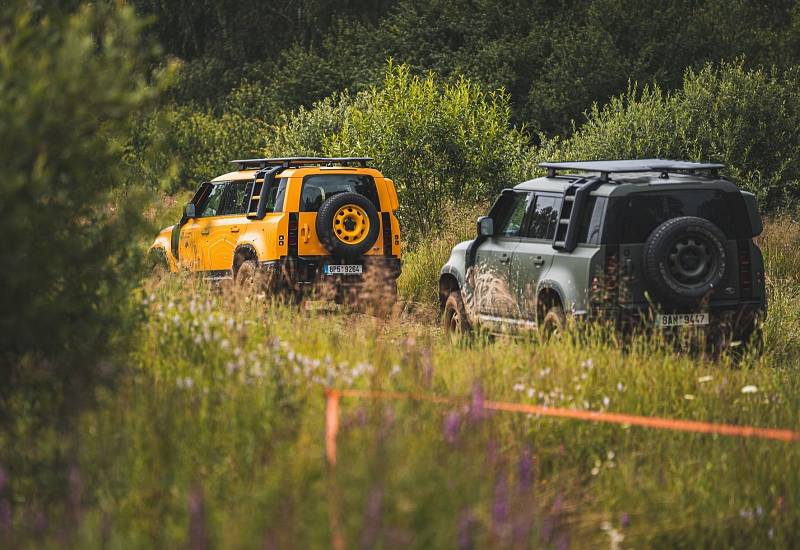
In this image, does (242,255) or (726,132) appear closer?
(242,255)

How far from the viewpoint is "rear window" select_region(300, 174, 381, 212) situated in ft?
51.9

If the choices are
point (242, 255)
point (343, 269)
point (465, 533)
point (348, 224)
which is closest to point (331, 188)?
point (348, 224)

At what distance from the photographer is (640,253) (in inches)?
421

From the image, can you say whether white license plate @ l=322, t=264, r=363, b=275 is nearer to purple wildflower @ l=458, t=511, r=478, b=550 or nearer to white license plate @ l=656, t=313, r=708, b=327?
white license plate @ l=656, t=313, r=708, b=327

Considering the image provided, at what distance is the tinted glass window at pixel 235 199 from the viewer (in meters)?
16.7

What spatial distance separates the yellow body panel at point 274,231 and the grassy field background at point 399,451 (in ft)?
19.1

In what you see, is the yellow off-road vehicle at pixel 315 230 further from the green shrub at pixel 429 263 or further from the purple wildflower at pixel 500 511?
the purple wildflower at pixel 500 511

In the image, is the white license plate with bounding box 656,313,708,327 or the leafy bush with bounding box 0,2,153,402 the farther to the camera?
the white license plate with bounding box 656,313,708,327

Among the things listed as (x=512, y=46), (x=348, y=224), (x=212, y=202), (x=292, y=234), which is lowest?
(x=292, y=234)

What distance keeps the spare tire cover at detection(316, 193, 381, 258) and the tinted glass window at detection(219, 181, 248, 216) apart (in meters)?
1.44

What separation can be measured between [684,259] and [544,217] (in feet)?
5.37

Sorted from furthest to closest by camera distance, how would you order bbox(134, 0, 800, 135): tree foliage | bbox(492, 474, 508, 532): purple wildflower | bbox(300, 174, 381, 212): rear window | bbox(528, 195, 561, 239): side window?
bbox(134, 0, 800, 135): tree foliage, bbox(300, 174, 381, 212): rear window, bbox(528, 195, 561, 239): side window, bbox(492, 474, 508, 532): purple wildflower

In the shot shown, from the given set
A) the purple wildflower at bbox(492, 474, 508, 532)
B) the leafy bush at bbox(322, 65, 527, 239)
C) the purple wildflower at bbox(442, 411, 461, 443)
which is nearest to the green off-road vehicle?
the purple wildflower at bbox(442, 411, 461, 443)

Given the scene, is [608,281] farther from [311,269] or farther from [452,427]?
[311,269]
